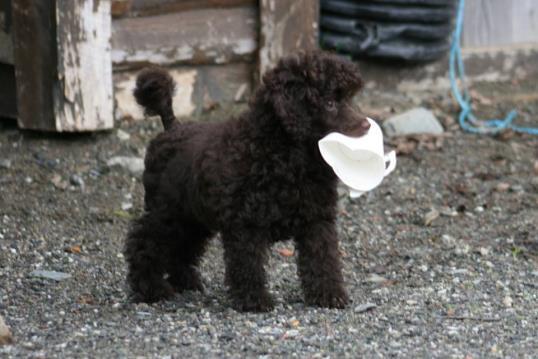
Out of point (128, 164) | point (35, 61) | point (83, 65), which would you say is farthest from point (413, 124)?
point (35, 61)

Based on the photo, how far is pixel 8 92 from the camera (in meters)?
8.17

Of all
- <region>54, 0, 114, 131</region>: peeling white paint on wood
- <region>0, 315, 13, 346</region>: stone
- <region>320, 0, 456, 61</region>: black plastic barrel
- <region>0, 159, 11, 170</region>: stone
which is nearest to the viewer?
<region>0, 315, 13, 346</region>: stone

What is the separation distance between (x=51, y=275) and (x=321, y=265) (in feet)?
5.51

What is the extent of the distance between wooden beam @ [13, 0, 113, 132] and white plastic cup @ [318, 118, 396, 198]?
3.06 metres

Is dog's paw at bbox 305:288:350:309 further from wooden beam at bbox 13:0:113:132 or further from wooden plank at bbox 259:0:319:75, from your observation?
wooden plank at bbox 259:0:319:75

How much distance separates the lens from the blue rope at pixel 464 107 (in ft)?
30.6

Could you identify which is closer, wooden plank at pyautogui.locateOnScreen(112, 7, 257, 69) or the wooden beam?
the wooden beam

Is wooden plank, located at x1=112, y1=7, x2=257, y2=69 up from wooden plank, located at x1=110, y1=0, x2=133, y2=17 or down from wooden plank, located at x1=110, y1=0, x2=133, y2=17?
down

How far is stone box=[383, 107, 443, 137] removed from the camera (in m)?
8.94

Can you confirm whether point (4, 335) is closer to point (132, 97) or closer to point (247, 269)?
point (247, 269)

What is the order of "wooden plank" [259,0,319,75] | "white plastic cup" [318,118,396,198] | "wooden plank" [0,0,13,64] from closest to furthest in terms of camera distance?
"white plastic cup" [318,118,396,198]
"wooden plank" [0,0,13,64]
"wooden plank" [259,0,319,75]

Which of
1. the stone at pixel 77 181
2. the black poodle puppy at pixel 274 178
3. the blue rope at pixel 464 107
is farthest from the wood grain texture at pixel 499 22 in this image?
the black poodle puppy at pixel 274 178

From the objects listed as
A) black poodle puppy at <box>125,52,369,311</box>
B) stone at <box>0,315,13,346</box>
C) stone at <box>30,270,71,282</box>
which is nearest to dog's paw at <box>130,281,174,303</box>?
black poodle puppy at <box>125,52,369,311</box>

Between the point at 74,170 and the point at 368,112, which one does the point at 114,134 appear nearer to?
the point at 74,170
